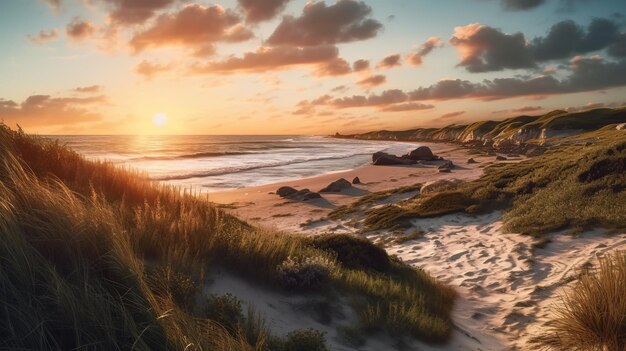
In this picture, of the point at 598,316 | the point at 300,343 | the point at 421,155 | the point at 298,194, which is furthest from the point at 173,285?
the point at 421,155

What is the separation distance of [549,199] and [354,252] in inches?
380

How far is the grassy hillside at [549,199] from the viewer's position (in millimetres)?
14290

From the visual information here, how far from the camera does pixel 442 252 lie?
46.6ft

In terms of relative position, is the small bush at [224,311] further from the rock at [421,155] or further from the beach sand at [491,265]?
the rock at [421,155]

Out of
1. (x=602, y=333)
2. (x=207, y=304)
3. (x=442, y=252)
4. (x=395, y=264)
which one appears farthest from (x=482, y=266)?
(x=207, y=304)

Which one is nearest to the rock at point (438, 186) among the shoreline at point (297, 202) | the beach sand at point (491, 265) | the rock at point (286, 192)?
the shoreline at point (297, 202)

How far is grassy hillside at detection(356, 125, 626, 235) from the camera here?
14.3 metres

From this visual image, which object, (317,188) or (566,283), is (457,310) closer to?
(566,283)

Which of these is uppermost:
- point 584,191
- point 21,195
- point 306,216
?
point 21,195

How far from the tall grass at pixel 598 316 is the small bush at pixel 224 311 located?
494 centimetres

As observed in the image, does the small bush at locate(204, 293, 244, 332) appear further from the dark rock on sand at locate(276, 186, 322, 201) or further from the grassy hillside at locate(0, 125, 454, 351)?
A: the dark rock on sand at locate(276, 186, 322, 201)

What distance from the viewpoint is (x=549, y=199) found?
54.7 ft

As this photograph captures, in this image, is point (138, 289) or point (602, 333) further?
point (602, 333)

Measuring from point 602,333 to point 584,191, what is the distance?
1141 centimetres
